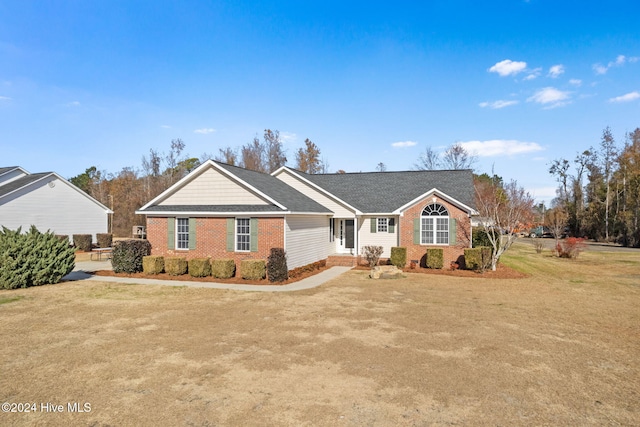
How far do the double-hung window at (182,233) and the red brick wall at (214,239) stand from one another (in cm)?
33

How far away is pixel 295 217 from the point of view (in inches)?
734

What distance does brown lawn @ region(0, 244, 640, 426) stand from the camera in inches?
213

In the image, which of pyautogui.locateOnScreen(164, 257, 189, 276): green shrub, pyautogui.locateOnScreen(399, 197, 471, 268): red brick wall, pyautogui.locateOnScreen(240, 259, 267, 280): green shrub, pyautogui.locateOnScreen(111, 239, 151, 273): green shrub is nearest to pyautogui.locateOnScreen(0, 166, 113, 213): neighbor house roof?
pyautogui.locateOnScreen(111, 239, 151, 273): green shrub

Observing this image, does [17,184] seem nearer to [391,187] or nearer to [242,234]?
[242,234]

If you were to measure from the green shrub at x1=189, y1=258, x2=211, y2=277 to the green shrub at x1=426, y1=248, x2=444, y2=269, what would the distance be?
437 inches

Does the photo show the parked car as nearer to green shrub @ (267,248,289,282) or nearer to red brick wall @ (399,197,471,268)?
red brick wall @ (399,197,471,268)

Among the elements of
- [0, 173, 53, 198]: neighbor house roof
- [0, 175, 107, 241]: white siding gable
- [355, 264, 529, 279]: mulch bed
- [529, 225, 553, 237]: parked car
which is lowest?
[355, 264, 529, 279]: mulch bed

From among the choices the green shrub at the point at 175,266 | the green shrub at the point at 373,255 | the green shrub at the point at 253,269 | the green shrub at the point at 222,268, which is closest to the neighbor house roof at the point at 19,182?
the green shrub at the point at 175,266

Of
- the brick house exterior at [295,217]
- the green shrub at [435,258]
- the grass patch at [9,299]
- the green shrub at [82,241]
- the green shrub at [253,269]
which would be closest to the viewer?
the grass patch at [9,299]

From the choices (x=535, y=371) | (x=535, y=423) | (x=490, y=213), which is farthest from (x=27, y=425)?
(x=490, y=213)

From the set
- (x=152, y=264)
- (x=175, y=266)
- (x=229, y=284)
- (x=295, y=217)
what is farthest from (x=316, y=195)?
(x=152, y=264)

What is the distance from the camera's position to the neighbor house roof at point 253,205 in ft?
58.5

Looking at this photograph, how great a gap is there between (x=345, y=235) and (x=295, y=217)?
598 centimetres

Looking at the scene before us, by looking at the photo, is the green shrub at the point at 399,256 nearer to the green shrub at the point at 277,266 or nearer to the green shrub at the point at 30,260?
the green shrub at the point at 277,266
